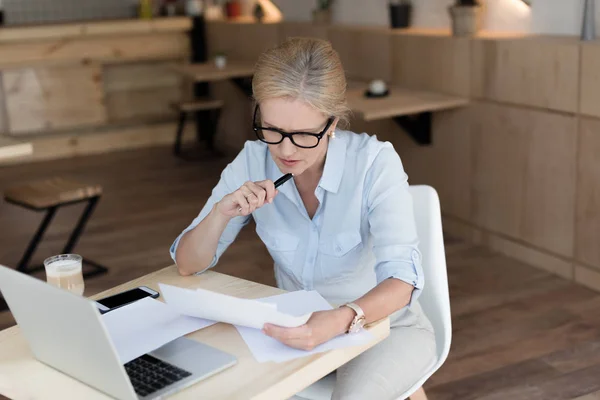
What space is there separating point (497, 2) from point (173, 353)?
11.1 ft

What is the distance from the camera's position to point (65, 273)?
1.76m

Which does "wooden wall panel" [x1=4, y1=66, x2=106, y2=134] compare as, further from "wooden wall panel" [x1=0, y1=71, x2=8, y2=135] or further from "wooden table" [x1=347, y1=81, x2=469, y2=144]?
"wooden table" [x1=347, y1=81, x2=469, y2=144]

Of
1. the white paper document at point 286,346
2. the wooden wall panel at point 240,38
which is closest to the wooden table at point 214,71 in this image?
the wooden wall panel at point 240,38

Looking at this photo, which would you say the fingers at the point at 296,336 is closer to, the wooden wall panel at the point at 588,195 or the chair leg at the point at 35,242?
the wooden wall panel at the point at 588,195

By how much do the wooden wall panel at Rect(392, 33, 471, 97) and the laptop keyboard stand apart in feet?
10.4

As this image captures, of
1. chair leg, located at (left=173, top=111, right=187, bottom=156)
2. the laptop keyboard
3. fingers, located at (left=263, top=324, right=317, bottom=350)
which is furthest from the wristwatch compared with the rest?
chair leg, located at (left=173, top=111, right=187, bottom=156)

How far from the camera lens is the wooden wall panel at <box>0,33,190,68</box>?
6.66m

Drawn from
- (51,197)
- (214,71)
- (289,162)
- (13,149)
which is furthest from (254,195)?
(214,71)

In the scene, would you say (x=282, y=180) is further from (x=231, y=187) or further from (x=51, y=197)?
(x=51, y=197)

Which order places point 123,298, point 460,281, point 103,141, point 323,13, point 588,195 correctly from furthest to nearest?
point 103,141
point 323,13
point 460,281
point 588,195
point 123,298

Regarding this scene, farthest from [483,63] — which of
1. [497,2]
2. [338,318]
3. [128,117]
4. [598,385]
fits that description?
[128,117]

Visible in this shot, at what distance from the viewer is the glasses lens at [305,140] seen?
70.6 inches

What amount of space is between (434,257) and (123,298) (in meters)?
0.76

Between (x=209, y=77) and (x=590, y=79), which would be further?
(x=209, y=77)
